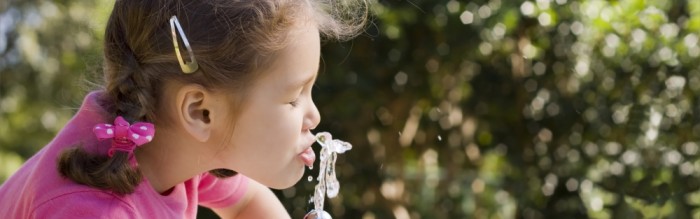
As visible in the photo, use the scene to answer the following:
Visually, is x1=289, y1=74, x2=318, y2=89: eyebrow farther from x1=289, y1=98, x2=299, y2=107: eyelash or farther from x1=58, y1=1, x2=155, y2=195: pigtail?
x1=58, y1=1, x2=155, y2=195: pigtail

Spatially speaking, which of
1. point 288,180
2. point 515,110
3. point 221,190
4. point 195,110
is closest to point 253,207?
point 221,190

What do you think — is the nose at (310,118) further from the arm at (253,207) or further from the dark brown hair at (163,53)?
the arm at (253,207)

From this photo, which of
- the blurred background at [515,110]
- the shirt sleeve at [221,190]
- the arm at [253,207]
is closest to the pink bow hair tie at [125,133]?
the shirt sleeve at [221,190]

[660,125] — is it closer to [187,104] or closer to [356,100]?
[356,100]

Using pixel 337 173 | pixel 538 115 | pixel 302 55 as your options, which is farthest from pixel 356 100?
pixel 302 55

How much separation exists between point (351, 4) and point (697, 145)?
1.09m

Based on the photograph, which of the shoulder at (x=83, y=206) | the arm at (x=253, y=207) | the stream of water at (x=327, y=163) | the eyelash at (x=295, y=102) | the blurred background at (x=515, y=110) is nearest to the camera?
the shoulder at (x=83, y=206)

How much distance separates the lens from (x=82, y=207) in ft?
5.03

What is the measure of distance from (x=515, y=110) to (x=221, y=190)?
117 cm

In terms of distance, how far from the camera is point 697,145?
2699 millimetres

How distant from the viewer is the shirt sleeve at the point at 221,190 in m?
1.91

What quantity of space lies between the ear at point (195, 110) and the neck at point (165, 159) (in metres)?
0.05

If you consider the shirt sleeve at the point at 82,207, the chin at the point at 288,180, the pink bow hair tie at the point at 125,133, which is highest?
the pink bow hair tie at the point at 125,133

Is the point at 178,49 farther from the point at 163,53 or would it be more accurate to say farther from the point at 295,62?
the point at 295,62
